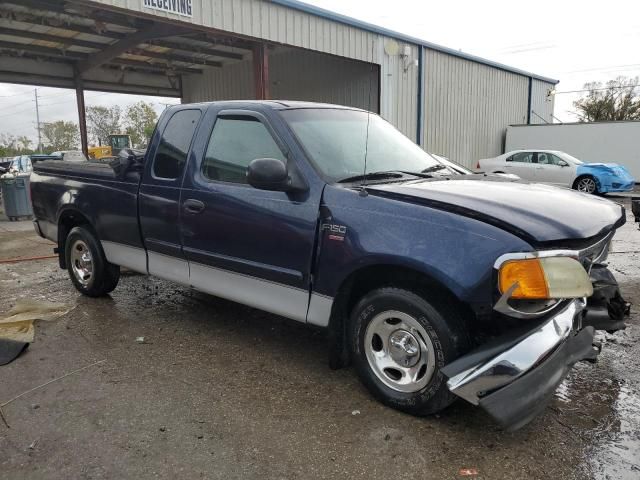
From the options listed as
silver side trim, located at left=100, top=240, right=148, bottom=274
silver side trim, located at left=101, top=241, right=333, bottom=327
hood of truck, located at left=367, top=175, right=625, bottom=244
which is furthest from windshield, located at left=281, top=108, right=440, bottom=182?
silver side trim, located at left=100, top=240, right=148, bottom=274

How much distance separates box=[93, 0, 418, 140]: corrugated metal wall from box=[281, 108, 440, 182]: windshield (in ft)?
23.0

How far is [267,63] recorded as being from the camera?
44.0 ft

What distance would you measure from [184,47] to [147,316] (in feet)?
44.6

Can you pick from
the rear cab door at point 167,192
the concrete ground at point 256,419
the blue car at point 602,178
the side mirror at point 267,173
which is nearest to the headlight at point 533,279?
the concrete ground at point 256,419

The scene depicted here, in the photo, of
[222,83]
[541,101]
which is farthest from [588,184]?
[222,83]

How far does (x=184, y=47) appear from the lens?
16500mm

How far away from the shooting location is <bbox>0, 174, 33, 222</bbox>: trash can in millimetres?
12031

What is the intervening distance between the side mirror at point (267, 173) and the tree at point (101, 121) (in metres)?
58.7

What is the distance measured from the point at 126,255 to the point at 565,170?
15.3 metres

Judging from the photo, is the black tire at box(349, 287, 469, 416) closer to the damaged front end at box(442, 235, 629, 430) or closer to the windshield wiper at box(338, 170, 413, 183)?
the damaged front end at box(442, 235, 629, 430)

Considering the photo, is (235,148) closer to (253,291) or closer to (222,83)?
(253,291)

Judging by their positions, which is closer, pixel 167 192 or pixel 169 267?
pixel 167 192

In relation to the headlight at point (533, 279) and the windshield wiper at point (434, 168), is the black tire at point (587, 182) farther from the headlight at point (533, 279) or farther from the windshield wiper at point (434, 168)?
the headlight at point (533, 279)

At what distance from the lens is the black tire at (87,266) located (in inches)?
209
